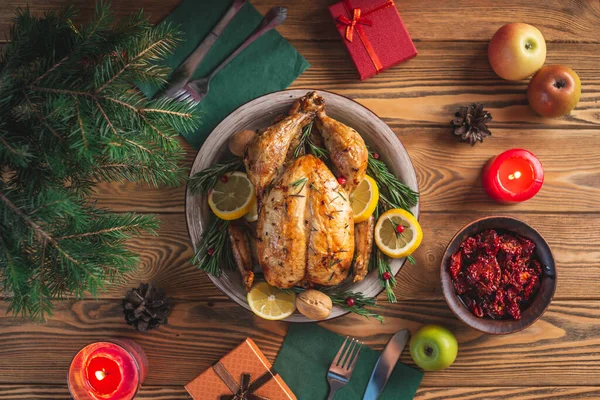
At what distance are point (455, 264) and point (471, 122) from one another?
550 millimetres

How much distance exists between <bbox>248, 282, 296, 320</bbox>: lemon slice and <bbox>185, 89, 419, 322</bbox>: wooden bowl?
0.05 m

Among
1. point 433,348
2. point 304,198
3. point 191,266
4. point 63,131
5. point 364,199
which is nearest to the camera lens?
point 63,131

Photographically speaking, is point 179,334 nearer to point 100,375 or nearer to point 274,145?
point 100,375

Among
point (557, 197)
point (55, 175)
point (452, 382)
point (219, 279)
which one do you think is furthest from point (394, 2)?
point (452, 382)

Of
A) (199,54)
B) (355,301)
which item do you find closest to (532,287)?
(355,301)

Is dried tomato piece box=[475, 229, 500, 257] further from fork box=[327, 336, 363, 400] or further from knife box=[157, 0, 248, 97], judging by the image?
knife box=[157, 0, 248, 97]

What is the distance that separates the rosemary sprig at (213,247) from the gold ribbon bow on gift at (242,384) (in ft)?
1.15

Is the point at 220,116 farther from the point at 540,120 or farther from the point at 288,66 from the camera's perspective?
the point at 540,120

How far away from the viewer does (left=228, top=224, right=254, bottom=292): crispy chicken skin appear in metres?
1.73

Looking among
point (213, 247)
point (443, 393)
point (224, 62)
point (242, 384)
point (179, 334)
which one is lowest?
point (179, 334)

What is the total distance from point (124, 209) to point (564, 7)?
1896mm

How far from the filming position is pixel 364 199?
5.70 ft

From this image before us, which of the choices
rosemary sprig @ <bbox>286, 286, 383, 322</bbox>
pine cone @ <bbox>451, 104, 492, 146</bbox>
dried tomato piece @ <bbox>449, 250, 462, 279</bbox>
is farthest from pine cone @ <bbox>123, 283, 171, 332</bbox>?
pine cone @ <bbox>451, 104, 492, 146</bbox>

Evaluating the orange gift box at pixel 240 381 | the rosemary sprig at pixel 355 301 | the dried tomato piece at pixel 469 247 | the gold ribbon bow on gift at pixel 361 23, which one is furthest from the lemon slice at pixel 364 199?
the orange gift box at pixel 240 381
